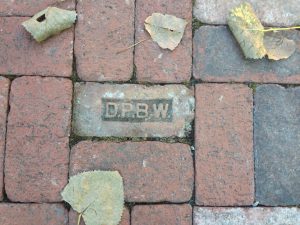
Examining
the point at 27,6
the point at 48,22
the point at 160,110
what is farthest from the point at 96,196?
the point at 27,6

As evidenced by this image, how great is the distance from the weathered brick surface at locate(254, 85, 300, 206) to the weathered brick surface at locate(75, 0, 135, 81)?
2.16 ft

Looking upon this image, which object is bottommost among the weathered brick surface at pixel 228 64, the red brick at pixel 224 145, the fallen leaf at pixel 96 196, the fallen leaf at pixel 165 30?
the fallen leaf at pixel 96 196

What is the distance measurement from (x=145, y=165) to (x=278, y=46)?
0.85 m

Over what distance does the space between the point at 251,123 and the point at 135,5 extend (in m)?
0.78

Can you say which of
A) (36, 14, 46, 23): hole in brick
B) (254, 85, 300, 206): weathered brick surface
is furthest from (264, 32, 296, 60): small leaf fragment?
(36, 14, 46, 23): hole in brick

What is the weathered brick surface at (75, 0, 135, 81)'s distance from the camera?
2227mm

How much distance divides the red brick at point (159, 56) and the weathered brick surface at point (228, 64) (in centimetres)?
5

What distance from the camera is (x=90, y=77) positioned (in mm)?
2223

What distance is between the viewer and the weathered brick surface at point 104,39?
2227mm

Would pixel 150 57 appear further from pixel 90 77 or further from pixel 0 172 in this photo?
pixel 0 172

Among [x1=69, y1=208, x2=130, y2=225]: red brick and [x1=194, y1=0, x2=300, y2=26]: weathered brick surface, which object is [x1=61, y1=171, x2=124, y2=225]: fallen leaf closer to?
[x1=69, y1=208, x2=130, y2=225]: red brick

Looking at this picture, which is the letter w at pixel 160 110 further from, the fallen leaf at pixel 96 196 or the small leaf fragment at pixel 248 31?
the small leaf fragment at pixel 248 31

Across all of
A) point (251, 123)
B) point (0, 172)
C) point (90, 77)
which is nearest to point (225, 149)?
point (251, 123)

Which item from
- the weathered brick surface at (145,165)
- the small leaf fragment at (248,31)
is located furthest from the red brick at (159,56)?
the weathered brick surface at (145,165)
